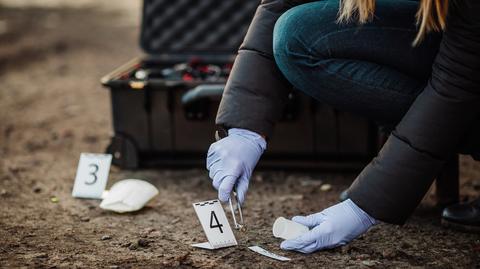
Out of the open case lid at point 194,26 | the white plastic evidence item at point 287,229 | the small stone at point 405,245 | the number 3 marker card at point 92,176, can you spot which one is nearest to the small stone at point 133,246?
the white plastic evidence item at point 287,229

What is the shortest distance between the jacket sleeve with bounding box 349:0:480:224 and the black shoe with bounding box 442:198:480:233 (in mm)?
476

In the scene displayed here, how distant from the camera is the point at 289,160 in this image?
10.1 feet

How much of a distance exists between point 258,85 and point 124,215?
731 millimetres

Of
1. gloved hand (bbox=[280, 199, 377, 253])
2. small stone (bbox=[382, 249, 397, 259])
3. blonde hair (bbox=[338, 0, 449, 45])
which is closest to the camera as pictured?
blonde hair (bbox=[338, 0, 449, 45])

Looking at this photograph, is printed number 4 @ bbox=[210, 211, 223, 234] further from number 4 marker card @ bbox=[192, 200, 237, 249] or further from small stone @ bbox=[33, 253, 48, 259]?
small stone @ bbox=[33, 253, 48, 259]

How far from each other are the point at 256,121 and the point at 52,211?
91 centimetres

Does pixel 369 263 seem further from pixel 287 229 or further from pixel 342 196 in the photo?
pixel 342 196

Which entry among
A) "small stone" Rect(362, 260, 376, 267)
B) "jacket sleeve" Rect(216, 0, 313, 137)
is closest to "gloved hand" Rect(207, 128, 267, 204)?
"jacket sleeve" Rect(216, 0, 313, 137)

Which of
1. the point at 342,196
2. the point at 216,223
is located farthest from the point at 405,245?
the point at 216,223

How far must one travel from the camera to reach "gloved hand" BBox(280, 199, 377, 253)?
202cm

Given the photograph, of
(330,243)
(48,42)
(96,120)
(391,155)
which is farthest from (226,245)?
(48,42)

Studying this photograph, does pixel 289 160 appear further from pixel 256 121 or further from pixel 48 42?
pixel 48 42

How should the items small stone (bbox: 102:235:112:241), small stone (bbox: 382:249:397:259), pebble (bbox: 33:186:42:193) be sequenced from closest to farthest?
1. small stone (bbox: 382:249:397:259)
2. small stone (bbox: 102:235:112:241)
3. pebble (bbox: 33:186:42:193)

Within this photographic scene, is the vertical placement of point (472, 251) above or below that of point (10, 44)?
above
